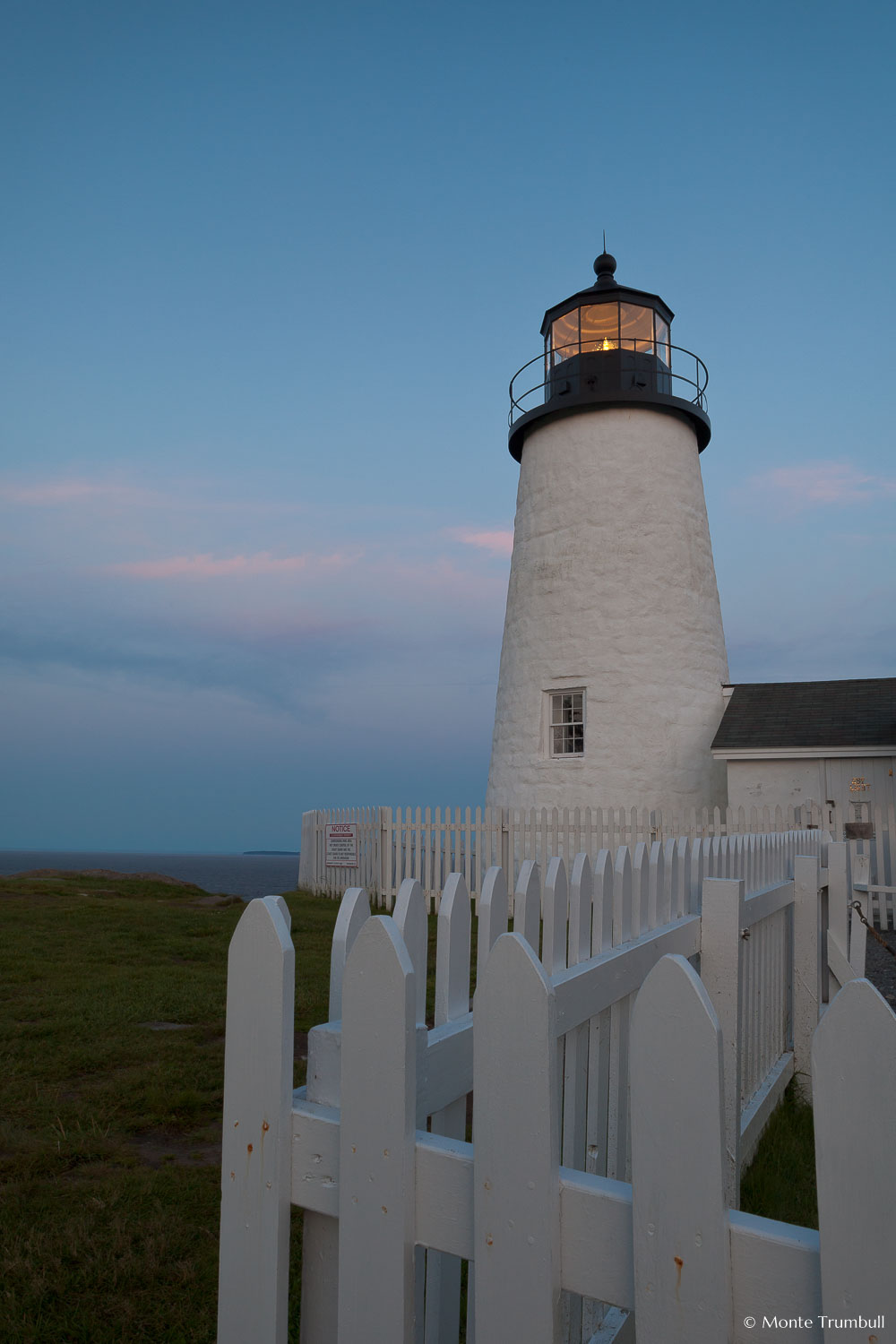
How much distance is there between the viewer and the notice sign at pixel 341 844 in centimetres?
1606

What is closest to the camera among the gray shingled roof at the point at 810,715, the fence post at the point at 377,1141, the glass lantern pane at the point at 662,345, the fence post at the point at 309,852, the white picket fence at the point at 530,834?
the fence post at the point at 377,1141

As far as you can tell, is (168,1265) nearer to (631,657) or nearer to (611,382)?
(631,657)

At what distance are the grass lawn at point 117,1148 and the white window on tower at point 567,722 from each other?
832cm

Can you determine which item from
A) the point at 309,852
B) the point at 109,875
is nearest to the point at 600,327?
the point at 309,852

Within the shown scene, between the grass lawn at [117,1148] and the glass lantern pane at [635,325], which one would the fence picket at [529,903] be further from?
the glass lantern pane at [635,325]

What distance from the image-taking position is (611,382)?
53.8 ft

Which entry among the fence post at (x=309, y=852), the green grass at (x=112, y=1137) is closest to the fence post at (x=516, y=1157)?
the green grass at (x=112, y=1137)

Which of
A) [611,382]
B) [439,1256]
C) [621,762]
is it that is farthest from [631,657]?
[439,1256]

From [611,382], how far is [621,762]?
719 cm

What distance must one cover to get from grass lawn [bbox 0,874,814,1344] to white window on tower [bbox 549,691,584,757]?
832 cm

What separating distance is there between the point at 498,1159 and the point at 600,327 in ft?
58.3

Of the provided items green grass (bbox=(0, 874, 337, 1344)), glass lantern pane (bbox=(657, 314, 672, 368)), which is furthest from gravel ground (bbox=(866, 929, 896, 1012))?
glass lantern pane (bbox=(657, 314, 672, 368))

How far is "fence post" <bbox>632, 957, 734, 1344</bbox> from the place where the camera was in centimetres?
126

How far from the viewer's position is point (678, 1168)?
50.5 inches
